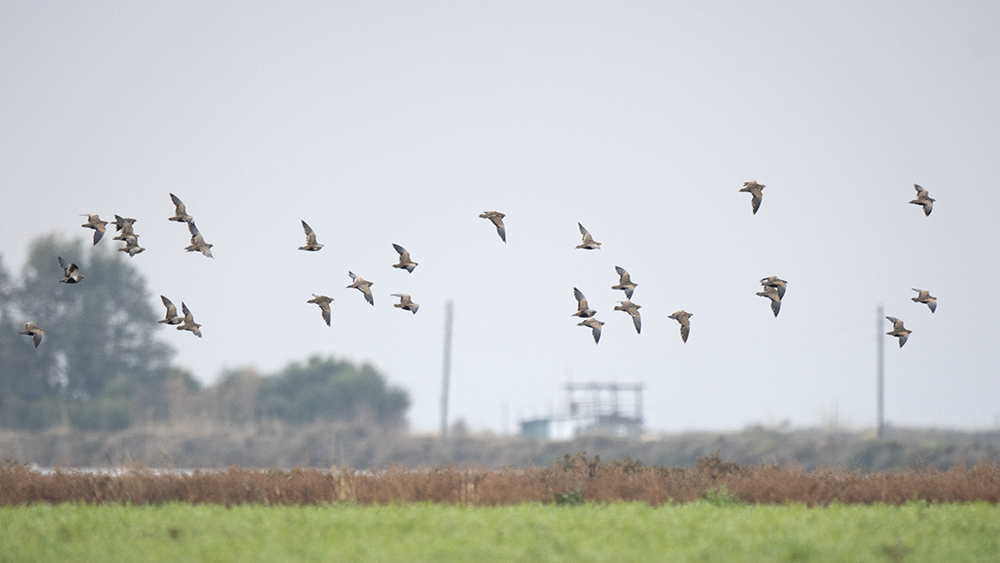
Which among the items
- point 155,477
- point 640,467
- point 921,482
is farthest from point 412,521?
point 921,482

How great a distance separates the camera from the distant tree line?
75.4 meters

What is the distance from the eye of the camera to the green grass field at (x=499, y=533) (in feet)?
45.9

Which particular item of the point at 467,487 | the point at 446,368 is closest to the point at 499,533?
the point at 467,487

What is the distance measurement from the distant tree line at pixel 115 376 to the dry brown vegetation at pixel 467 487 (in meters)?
54.8

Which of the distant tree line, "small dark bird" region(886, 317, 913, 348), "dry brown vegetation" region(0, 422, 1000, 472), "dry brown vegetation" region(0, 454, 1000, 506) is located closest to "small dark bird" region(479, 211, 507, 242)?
"dry brown vegetation" region(0, 454, 1000, 506)

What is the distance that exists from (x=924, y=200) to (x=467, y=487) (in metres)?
11.3

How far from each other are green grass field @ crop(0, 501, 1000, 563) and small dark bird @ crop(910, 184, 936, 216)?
21.0 feet

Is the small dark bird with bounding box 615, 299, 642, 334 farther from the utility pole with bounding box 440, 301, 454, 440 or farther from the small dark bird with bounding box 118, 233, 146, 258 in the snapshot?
the utility pole with bounding box 440, 301, 454, 440

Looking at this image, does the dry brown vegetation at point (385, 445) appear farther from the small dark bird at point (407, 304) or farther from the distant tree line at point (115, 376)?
the small dark bird at point (407, 304)

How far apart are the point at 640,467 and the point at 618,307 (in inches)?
170

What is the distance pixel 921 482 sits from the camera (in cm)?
2258

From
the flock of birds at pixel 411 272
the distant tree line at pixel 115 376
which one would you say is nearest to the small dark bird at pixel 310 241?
the flock of birds at pixel 411 272

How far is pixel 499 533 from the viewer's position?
611 inches

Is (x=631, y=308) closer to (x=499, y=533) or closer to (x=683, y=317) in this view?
(x=683, y=317)
